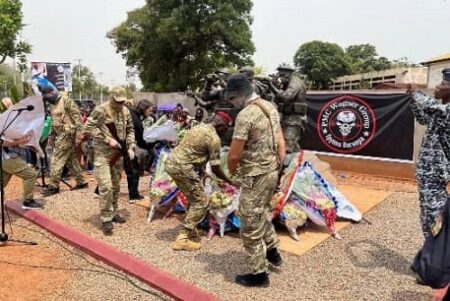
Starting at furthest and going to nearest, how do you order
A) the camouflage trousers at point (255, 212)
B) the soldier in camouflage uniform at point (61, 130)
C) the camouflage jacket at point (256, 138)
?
the soldier in camouflage uniform at point (61, 130) < the camouflage trousers at point (255, 212) < the camouflage jacket at point (256, 138)

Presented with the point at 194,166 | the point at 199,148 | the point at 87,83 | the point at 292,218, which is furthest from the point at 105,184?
the point at 87,83

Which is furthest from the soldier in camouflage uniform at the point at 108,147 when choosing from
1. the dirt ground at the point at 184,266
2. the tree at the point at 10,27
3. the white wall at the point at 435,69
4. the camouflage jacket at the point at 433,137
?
the white wall at the point at 435,69

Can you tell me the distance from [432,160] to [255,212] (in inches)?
61.1

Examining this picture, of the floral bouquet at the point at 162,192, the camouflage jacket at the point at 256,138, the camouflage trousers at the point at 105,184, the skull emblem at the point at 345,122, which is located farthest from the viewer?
the skull emblem at the point at 345,122

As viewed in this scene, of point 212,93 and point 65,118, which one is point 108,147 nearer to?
point 65,118

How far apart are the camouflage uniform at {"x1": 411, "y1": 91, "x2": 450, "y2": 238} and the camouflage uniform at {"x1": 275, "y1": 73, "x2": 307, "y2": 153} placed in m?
2.98

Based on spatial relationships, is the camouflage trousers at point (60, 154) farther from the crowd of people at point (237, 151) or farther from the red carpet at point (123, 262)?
the red carpet at point (123, 262)

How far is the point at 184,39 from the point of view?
2483 cm

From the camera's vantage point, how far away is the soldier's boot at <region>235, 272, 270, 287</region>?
3.75m

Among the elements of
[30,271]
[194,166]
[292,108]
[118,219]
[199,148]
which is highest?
[292,108]

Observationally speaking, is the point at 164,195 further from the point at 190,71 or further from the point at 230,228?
the point at 190,71

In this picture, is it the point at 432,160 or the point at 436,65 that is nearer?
the point at 432,160

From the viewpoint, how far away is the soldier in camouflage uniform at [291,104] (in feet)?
21.9

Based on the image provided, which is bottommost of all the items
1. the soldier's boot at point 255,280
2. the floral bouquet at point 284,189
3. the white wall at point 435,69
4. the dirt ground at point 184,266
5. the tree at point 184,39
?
the dirt ground at point 184,266
